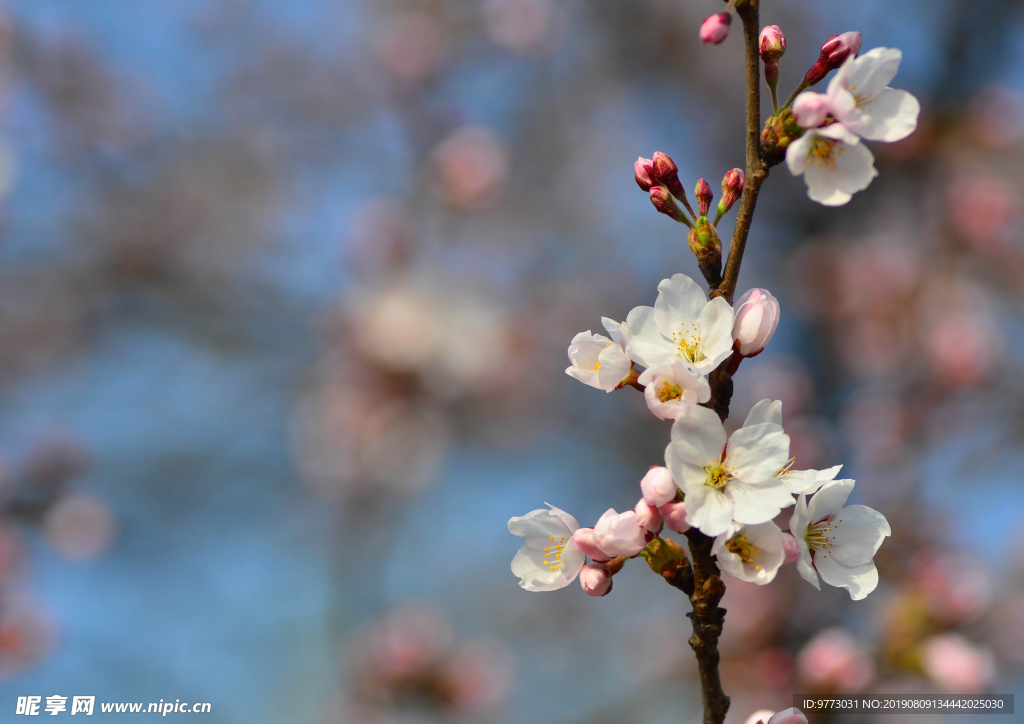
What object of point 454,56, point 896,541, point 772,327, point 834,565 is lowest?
point 834,565

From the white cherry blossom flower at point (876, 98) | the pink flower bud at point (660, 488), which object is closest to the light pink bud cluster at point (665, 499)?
the pink flower bud at point (660, 488)

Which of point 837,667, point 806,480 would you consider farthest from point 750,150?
point 837,667

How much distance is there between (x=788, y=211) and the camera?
4.80m

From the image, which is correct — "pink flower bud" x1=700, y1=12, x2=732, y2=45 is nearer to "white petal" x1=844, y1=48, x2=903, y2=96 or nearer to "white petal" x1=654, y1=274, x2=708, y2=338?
"white petal" x1=844, y1=48, x2=903, y2=96

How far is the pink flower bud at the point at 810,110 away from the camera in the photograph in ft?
2.63

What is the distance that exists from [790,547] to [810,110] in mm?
535

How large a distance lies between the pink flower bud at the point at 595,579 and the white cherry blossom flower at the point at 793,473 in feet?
0.90

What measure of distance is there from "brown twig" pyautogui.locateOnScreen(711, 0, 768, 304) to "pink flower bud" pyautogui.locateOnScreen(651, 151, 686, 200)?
12cm

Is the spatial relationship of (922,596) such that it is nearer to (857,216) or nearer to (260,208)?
(857,216)

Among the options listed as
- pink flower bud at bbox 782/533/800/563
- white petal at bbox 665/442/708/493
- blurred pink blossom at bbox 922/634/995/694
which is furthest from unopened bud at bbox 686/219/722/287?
blurred pink blossom at bbox 922/634/995/694

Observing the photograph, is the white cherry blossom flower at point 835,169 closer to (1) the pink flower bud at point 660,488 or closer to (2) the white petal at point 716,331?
(2) the white petal at point 716,331

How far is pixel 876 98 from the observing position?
87 centimetres

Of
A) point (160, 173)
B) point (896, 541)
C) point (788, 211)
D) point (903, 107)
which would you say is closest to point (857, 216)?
point (788, 211)

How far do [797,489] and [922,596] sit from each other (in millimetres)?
2122
